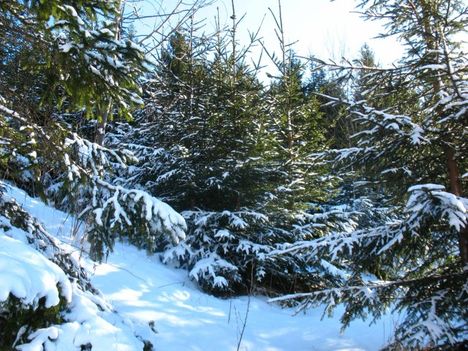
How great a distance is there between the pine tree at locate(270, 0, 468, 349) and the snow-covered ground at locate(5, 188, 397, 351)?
1.24m

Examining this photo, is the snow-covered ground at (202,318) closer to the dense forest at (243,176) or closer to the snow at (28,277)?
the dense forest at (243,176)

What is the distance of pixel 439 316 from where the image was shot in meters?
4.29

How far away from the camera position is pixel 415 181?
499 centimetres

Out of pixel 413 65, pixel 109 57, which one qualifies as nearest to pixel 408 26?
pixel 413 65

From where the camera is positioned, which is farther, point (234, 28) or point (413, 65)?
point (234, 28)

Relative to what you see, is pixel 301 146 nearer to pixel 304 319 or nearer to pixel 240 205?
pixel 240 205

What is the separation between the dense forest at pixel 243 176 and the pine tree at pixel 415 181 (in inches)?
0.9

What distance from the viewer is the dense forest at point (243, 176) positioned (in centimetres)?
363

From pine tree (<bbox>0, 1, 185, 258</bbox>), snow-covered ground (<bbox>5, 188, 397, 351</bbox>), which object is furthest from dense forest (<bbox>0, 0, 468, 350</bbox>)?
snow-covered ground (<bbox>5, 188, 397, 351</bbox>)

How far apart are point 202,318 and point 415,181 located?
3616mm

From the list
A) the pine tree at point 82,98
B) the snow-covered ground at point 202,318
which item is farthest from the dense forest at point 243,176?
the snow-covered ground at point 202,318

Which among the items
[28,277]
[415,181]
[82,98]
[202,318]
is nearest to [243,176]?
[202,318]

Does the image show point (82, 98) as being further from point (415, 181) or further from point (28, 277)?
point (415, 181)

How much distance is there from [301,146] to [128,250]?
4.65 m
